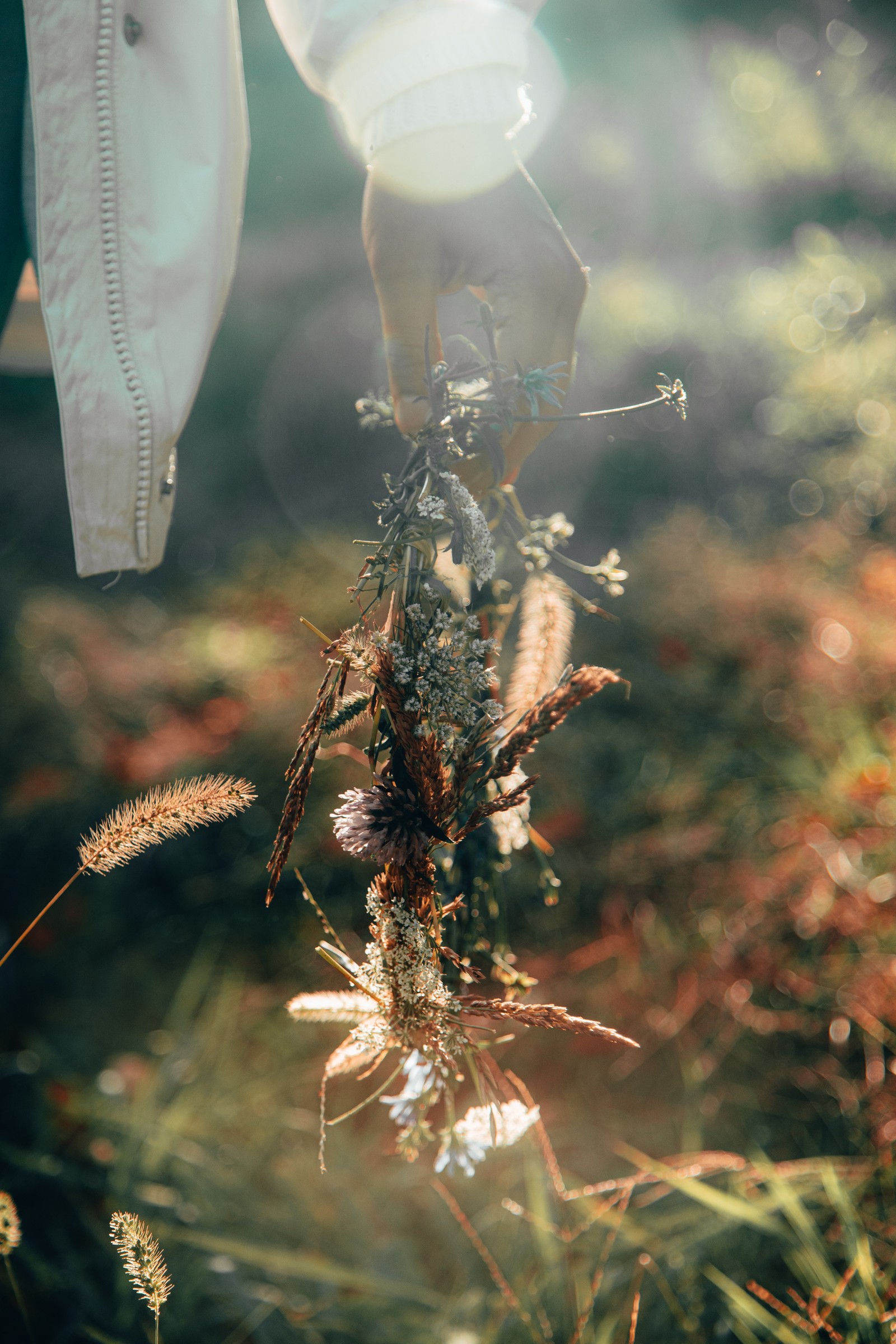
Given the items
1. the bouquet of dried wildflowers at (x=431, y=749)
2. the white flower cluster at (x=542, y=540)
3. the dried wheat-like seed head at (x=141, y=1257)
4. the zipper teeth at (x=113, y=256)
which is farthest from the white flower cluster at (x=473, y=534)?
the dried wheat-like seed head at (x=141, y=1257)

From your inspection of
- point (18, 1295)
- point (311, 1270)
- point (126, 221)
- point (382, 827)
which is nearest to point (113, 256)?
point (126, 221)

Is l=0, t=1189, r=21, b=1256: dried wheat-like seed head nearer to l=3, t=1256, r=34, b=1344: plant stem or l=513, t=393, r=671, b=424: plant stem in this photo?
l=3, t=1256, r=34, b=1344: plant stem

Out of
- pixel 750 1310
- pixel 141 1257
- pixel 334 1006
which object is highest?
pixel 334 1006

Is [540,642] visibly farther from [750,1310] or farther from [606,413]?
[750,1310]

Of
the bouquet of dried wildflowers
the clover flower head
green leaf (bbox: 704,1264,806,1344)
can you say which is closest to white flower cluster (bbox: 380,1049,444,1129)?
the bouquet of dried wildflowers

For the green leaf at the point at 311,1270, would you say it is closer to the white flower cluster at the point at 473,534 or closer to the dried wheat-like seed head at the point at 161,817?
the dried wheat-like seed head at the point at 161,817

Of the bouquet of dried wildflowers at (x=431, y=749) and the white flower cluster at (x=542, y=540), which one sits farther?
the white flower cluster at (x=542, y=540)

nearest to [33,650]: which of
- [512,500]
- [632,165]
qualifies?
[512,500]
